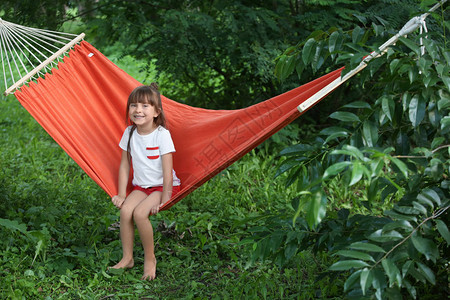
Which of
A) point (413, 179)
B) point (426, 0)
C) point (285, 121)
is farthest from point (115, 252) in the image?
point (426, 0)

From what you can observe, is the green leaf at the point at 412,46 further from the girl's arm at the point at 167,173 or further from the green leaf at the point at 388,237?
the girl's arm at the point at 167,173

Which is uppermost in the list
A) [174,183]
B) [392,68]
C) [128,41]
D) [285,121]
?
[128,41]

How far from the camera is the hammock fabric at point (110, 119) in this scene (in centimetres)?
222

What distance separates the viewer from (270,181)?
341 centimetres

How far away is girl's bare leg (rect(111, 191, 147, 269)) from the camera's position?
7.64ft

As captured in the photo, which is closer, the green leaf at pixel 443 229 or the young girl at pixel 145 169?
the green leaf at pixel 443 229

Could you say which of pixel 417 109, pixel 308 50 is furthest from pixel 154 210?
pixel 417 109

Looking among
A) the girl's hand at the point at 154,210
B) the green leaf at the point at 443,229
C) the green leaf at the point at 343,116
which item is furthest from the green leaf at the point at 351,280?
the girl's hand at the point at 154,210

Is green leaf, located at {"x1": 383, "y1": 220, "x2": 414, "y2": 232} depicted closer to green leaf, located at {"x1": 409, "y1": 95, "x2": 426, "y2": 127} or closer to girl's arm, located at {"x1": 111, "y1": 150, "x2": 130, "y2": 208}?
green leaf, located at {"x1": 409, "y1": 95, "x2": 426, "y2": 127}

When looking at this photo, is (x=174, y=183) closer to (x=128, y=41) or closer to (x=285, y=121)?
(x=285, y=121)

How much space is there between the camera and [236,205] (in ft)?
10.2

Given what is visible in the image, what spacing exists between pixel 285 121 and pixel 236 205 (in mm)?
1255

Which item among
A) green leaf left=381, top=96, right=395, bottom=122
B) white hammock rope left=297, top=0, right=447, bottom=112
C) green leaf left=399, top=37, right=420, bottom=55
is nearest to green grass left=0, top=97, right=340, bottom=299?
white hammock rope left=297, top=0, right=447, bottom=112

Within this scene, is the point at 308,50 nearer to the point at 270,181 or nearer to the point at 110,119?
the point at 110,119
